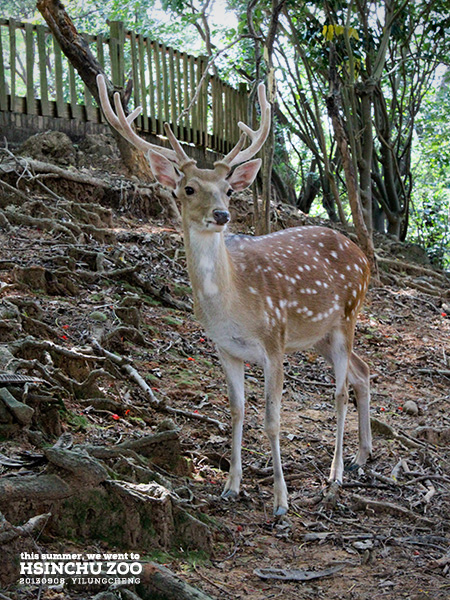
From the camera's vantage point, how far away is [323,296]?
5.64 meters

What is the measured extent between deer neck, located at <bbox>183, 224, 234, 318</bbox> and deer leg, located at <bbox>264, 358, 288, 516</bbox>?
528 millimetres

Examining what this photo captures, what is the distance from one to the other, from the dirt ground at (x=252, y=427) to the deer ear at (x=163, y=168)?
1436 millimetres

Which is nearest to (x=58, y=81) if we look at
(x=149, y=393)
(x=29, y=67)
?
(x=29, y=67)

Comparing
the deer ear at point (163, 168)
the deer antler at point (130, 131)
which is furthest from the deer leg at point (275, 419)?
the deer antler at point (130, 131)

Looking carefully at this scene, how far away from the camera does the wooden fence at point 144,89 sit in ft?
35.2

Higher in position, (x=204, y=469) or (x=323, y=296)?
(x=323, y=296)

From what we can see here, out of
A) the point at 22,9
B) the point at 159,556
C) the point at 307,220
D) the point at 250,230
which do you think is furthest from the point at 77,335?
the point at 22,9

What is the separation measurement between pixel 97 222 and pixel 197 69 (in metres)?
5.44

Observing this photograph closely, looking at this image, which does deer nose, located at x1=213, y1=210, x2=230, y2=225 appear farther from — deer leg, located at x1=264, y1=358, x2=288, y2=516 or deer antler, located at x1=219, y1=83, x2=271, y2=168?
deer leg, located at x1=264, y1=358, x2=288, y2=516

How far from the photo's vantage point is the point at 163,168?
5.01 metres

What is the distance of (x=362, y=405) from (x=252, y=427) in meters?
0.86

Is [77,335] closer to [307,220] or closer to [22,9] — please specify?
[307,220]

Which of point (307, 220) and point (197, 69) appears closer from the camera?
point (307, 220)

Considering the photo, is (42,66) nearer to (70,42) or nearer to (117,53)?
(70,42)
